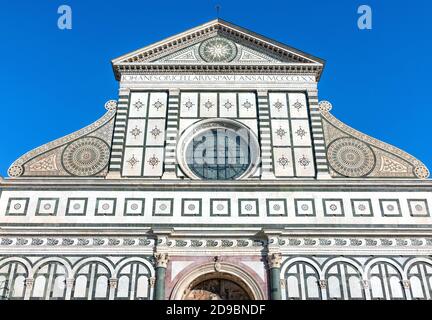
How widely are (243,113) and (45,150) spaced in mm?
6041

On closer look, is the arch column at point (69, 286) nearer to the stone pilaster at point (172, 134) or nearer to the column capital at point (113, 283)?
the column capital at point (113, 283)

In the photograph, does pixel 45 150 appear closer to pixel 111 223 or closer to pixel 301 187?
pixel 111 223

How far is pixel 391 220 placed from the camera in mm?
13938

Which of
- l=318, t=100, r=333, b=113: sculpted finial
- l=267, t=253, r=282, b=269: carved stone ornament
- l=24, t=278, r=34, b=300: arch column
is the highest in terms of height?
l=318, t=100, r=333, b=113: sculpted finial

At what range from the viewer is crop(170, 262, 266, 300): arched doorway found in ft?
43.0

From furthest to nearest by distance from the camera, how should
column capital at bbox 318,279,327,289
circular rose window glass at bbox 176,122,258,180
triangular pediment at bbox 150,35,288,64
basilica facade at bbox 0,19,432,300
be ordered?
triangular pediment at bbox 150,35,288,64 < circular rose window glass at bbox 176,122,258,180 < basilica facade at bbox 0,19,432,300 < column capital at bbox 318,279,327,289

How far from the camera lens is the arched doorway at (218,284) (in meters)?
13.1

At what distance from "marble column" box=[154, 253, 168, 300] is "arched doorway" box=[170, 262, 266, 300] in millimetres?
283

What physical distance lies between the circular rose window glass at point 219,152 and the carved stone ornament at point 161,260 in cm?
256

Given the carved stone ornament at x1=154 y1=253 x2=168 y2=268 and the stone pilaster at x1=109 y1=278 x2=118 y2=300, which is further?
the carved stone ornament at x1=154 y1=253 x2=168 y2=268

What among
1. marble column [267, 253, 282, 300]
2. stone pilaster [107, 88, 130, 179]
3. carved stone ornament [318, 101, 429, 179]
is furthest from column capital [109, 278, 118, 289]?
carved stone ornament [318, 101, 429, 179]

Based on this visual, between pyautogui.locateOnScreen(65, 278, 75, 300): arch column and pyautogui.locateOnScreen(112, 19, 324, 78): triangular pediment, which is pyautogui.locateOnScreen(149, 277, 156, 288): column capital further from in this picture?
pyautogui.locateOnScreen(112, 19, 324, 78): triangular pediment

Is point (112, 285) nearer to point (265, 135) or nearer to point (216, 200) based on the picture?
point (216, 200)
